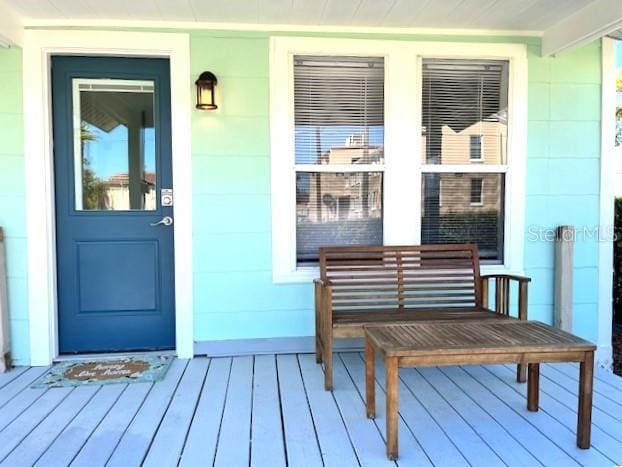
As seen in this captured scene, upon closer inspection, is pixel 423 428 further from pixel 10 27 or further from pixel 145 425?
pixel 10 27

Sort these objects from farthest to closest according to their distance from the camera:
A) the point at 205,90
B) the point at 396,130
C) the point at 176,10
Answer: the point at 396,130, the point at 205,90, the point at 176,10

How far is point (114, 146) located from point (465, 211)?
8.29ft

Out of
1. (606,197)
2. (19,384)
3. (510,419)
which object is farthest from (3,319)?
(606,197)

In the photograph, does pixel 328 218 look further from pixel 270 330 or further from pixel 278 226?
pixel 270 330

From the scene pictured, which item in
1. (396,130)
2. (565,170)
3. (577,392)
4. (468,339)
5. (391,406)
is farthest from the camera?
(565,170)

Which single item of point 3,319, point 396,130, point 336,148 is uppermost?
point 396,130

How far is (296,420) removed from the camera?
2137 millimetres

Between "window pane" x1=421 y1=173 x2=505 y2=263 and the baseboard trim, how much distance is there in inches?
38.7

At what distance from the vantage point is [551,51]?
3.05 metres

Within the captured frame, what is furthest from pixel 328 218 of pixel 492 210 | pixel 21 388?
pixel 21 388

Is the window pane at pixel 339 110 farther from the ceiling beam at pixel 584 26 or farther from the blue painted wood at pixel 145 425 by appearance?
the blue painted wood at pixel 145 425

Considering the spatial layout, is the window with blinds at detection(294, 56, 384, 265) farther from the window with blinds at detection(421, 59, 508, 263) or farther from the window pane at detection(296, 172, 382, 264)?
the window with blinds at detection(421, 59, 508, 263)

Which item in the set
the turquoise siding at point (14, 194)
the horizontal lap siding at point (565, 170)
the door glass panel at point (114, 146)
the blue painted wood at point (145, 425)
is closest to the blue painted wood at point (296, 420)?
the blue painted wood at point (145, 425)

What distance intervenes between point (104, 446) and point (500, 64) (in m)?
3.36
